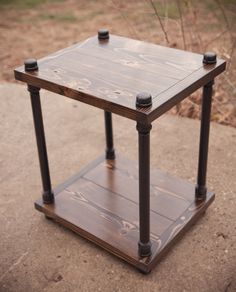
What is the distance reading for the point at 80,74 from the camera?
189cm

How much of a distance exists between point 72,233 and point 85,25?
3173mm

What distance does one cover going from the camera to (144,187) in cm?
178

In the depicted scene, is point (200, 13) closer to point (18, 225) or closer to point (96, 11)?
point (96, 11)

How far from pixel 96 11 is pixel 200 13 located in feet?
4.07

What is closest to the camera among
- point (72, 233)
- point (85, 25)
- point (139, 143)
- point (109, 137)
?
point (139, 143)

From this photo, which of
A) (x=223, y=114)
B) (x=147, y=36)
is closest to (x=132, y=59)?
(x=223, y=114)

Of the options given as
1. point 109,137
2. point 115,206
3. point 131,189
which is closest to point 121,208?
point 115,206

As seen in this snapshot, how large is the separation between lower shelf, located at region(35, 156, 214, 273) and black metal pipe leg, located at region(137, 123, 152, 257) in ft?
0.22

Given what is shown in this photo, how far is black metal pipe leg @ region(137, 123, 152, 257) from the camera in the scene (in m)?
1.66

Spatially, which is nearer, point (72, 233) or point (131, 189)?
point (72, 233)

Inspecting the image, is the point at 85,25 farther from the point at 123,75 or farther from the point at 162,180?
the point at 123,75

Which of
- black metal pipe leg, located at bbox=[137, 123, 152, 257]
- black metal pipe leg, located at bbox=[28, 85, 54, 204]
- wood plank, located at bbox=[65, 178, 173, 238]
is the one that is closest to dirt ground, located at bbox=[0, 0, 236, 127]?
wood plank, located at bbox=[65, 178, 173, 238]

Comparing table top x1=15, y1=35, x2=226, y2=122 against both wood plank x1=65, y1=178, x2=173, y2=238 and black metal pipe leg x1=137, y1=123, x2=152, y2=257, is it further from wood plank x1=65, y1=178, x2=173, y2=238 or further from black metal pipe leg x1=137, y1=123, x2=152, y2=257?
wood plank x1=65, y1=178, x2=173, y2=238

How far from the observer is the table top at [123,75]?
1.70 m
